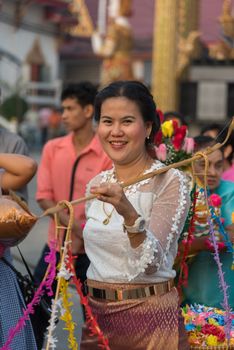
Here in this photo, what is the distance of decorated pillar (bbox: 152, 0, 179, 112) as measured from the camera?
16953 mm

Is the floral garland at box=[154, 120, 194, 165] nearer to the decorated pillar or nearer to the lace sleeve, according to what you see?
the lace sleeve

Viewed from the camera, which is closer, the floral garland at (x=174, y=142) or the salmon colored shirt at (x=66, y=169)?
the floral garland at (x=174, y=142)

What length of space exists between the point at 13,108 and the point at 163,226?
1990 cm

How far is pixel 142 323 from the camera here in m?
3.02

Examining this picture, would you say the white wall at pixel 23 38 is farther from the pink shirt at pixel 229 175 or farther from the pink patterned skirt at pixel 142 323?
the pink patterned skirt at pixel 142 323

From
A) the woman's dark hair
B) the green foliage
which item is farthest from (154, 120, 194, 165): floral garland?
the green foliage

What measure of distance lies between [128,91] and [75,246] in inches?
83.3

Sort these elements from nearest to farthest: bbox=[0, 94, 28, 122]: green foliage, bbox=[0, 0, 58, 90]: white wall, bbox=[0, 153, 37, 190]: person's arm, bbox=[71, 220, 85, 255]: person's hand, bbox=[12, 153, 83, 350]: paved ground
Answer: bbox=[0, 153, 37, 190]: person's arm < bbox=[71, 220, 85, 255]: person's hand < bbox=[12, 153, 83, 350]: paved ground < bbox=[0, 94, 28, 122]: green foliage < bbox=[0, 0, 58, 90]: white wall

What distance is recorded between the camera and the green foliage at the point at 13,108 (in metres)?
22.4

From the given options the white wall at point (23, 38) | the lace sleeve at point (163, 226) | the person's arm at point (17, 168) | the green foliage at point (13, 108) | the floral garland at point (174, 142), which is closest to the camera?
the lace sleeve at point (163, 226)

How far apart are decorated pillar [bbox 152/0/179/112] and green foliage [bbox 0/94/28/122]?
5.90 meters

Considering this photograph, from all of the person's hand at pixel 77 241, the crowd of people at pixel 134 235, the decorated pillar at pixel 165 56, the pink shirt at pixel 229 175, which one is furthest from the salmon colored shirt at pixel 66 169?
the decorated pillar at pixel 165 56

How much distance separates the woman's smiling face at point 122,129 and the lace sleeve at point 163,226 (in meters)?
0.16

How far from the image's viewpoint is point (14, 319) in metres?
3.48
